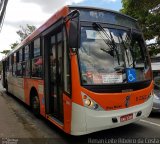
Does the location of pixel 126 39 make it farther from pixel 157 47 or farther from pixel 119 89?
pixel 157 47

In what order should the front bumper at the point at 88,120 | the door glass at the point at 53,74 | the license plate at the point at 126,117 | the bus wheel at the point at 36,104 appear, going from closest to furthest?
the front bumper at the point at 88,120 < the license plate at the point at 126,117 < the door glass at the point at 53,74 < the bus wheel at the point at 36,104

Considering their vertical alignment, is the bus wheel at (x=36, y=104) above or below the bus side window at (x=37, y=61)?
below

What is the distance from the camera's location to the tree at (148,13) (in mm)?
17250

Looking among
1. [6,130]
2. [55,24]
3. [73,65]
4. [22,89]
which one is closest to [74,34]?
[73,65]

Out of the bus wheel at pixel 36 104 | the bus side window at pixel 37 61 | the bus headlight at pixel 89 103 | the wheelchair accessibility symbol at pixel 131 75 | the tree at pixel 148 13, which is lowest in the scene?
the bus wheel at pixel 36 104

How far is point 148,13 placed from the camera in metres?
18.1

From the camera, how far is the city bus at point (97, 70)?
19.7ft

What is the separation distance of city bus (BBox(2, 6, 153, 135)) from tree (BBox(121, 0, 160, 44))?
10.4 metres

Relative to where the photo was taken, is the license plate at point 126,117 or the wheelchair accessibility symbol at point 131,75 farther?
the wheelchair accessibility symbol at point 131,75

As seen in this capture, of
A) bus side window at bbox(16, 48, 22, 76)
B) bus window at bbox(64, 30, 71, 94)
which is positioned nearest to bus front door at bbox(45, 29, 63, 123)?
bus window at bbox(64, 30, 71, 94)

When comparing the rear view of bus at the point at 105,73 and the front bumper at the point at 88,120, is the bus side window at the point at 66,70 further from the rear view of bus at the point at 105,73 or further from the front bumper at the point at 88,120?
the front bumper at the point at 88,120

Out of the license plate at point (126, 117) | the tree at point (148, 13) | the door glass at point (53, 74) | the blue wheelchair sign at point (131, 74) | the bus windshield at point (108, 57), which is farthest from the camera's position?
the tree at point (148, 13)

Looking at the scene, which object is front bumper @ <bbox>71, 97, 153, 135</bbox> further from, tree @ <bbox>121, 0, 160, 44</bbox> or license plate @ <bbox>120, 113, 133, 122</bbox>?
tree @ <bbox>121, 0, 160, 44</bbox>

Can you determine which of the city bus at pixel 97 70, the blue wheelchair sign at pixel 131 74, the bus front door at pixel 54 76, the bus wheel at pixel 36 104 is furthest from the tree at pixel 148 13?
the blue wheelchair sign at pixel 131 74
